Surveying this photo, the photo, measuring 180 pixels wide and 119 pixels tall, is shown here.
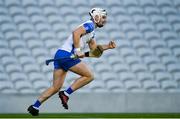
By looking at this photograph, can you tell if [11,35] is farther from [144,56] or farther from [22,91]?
[144,56]

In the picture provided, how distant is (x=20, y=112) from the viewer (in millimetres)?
12805

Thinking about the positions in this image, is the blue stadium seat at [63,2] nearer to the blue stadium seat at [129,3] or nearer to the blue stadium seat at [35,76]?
the blue stadium seat at [129,3]

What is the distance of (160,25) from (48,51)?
303cm

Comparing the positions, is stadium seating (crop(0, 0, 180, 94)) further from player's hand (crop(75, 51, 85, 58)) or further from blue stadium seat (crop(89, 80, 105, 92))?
player's hand (crop(75, 51, 85, 58))

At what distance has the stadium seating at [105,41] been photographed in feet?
46.6

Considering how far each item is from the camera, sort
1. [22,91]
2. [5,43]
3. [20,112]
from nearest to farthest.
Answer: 1. [20,112]
2. [22,91]
3. [5,43]

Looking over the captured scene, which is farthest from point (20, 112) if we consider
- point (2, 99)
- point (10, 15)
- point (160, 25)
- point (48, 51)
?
point (160, 25)

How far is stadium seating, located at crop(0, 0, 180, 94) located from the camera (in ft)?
46.6

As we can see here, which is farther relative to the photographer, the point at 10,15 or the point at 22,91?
the point at 10,15

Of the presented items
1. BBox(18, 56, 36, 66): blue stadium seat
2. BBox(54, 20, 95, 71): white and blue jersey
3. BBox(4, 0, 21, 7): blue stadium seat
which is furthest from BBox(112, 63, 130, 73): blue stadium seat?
BBox(54, 20, 95, 71): white and blue jersey

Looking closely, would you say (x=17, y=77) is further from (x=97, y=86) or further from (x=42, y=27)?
(x=97, y=86)

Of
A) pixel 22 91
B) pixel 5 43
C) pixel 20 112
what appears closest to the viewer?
pixel 20 112

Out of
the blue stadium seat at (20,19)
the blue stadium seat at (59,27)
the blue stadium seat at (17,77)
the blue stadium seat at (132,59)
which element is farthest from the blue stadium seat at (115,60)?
the blue stadium seat at (20,19)

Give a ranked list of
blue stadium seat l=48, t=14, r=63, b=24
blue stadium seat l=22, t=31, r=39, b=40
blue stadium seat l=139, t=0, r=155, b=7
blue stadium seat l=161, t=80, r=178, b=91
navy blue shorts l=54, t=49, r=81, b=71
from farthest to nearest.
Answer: blue stadium seat l=139, t=0, r=155, b=7, blue stadium seat l=48, t=14, r=63, b=24, blue stadium seat l=22, t=31, r=39, b=40, blue stadium seat l=161, t=80, r=178, b=91, navy blue shorts l=54, t=49, r=81, b=71
